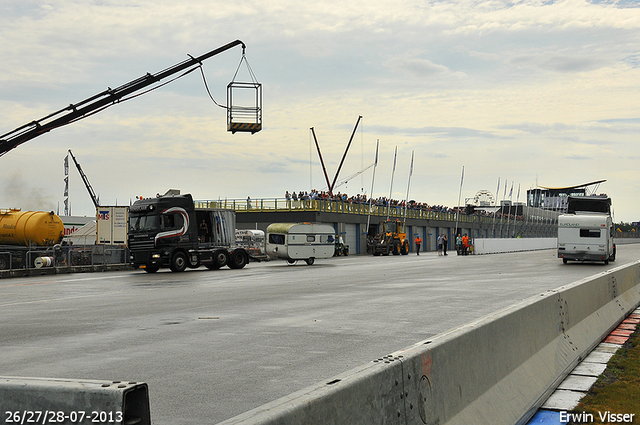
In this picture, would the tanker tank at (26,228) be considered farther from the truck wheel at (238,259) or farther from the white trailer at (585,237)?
the white trailer at (585,237)

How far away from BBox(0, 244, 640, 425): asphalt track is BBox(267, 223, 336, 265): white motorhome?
49.2 ft

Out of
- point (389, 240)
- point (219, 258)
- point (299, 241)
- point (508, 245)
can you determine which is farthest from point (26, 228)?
point (508, 245)

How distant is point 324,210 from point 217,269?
2757 centimetres

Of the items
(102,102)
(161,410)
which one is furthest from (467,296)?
(102,102)

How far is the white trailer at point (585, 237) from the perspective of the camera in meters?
34.7

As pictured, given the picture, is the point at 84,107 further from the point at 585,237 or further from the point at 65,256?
the point at 585,237

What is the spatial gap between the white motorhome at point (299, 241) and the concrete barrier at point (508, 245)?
74.7 feet

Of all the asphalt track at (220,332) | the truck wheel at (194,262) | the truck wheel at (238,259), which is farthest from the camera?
the truck wheel at (238,259)

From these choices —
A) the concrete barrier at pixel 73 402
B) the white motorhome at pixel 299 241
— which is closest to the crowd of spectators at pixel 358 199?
the white motorhome at pixel 299 241

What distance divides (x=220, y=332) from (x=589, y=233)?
→ 1148 inches

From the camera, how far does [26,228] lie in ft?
118

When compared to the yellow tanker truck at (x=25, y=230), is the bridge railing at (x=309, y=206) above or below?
above

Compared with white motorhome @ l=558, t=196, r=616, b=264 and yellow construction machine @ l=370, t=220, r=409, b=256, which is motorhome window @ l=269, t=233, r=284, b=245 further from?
yellow construction machine @ l=370, t=220, r=409, b=256

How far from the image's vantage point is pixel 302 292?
61.6 feet
